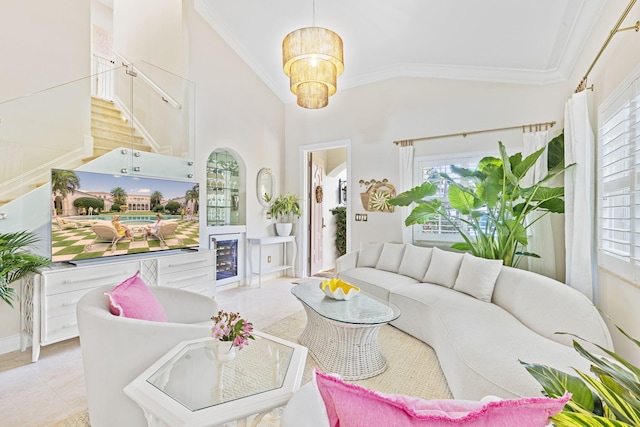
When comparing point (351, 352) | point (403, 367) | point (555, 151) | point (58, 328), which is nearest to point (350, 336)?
point (351, 352)

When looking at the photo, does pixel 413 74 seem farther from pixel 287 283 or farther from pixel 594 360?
pixel 594 360

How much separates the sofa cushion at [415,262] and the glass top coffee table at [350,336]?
1.26 meters

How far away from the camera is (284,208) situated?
5.62m

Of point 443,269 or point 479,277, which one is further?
point 443,269

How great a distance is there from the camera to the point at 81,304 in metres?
1.63

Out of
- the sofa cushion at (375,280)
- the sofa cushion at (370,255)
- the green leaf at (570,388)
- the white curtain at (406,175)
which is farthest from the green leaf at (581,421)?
the white curtain at (406,175)

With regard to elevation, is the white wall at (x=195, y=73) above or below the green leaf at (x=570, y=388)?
above

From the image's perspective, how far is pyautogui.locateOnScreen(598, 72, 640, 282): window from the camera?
5.94 feet

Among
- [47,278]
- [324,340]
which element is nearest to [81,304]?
[47,278]

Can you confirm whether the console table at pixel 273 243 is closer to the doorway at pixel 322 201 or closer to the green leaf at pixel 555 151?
the doorway at pixel 322 201

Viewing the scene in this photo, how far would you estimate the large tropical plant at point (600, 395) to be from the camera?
665 mm

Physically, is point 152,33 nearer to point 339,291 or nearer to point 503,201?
point 339,291

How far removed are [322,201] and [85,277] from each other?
178 inches

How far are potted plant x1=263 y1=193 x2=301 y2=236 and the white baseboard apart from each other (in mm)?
3588
